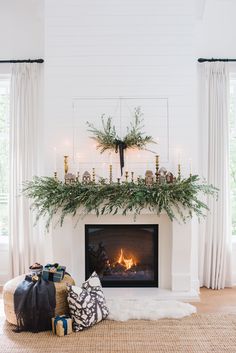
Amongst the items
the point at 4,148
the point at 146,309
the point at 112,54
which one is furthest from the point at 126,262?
the point at 112,54

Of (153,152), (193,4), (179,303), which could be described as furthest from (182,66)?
(179,303)

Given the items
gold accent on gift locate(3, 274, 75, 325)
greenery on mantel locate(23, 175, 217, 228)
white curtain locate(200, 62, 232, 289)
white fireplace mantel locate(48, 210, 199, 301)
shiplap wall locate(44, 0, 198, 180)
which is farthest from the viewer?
white curtain locate(200, 62, 232, 289)

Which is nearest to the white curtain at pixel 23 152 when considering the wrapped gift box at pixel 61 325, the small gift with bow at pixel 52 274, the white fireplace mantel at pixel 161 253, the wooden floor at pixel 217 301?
the white fireplace mantel at pixel 161 253

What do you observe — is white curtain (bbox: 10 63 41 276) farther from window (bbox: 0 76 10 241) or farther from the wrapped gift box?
the wrapped gift box

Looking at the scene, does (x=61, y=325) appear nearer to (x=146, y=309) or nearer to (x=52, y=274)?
(x=52, y=274)

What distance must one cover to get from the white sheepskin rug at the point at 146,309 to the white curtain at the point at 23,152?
1271 mm

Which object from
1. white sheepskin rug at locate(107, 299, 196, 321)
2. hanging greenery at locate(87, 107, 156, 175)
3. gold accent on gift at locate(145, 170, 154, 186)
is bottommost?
white sheepskin rug at locate(107, 299, 196, 321)

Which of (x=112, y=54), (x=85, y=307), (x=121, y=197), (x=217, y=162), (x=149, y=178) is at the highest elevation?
(x=112, y=54)

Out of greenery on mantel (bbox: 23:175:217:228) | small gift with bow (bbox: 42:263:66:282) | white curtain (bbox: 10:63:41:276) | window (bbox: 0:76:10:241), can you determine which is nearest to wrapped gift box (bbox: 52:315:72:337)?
small gift with bow (bbox: 42:263:66:282)

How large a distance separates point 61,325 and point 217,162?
7.96ft

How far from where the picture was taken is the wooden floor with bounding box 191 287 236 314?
13.2 ft

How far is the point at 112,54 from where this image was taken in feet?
14.6

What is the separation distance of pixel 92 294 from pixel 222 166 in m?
2.06

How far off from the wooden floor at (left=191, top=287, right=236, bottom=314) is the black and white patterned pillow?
3.20ft
